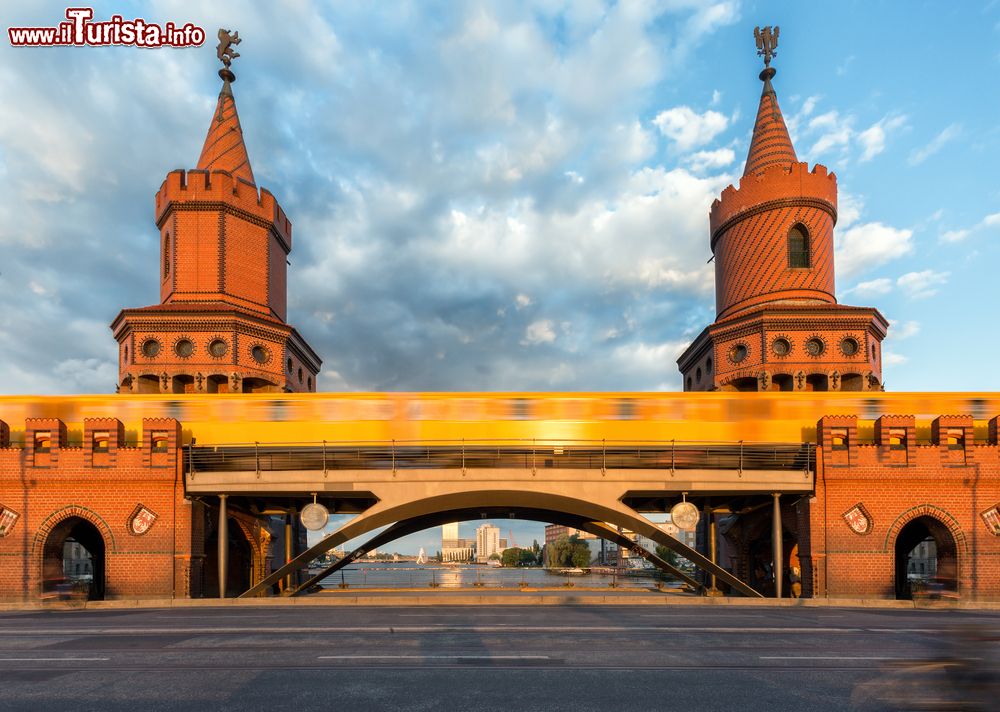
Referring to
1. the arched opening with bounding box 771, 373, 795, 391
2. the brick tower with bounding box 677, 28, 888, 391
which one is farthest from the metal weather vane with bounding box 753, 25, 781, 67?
the arched opening with bounding box 771, 373, 795, 391

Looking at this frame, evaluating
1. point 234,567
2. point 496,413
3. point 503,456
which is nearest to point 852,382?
point 496,413

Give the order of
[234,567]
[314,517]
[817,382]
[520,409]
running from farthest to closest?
[817,382]
[234,567]
[520,409]
[314,517]

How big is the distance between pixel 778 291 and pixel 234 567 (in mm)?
29308

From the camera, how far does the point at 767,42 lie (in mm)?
40125

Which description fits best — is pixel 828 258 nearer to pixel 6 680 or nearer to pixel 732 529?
pixel 732 529

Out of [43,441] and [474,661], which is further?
[43,441]

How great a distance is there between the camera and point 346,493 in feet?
83.4

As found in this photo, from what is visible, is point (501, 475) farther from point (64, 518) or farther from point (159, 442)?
point (64, 518)

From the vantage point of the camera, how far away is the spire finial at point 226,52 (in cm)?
3969

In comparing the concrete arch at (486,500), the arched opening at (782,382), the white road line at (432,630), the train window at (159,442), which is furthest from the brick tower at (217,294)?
the arched opening at (782,382)

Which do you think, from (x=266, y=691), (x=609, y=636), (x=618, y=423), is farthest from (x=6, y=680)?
(x=618, y=423)

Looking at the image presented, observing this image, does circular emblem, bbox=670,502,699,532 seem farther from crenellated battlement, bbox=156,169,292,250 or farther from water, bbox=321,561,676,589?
crenellated battlement, bbox=156,169,292,250

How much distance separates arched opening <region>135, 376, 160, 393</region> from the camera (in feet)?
111

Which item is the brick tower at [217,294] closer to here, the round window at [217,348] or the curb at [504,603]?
the round window at [217,348]
